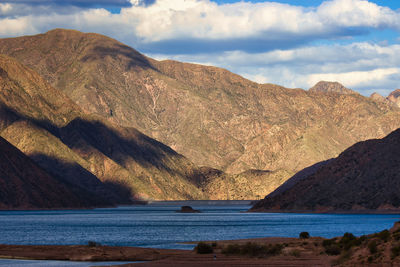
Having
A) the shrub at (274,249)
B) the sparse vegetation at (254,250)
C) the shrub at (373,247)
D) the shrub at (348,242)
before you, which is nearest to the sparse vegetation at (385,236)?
the shrub at (373,247)

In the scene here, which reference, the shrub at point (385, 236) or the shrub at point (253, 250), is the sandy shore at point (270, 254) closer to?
the shrub at point (385, 236)

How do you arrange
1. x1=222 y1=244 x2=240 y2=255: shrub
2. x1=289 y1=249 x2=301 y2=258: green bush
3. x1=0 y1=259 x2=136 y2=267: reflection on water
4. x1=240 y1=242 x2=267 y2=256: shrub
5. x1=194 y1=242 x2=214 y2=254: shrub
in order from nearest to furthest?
x1=0 y1=259 x2=136 y2=267: reflection on water
x1=289 y1=249 x2=301 y2=258: green bush
x1=240 y1=242 x2=267 y2=256: shrub
x1=222 y1=244 x2=240 y2=255: shrub
x1=194 y1=242 x2=214 y2=254: shrub

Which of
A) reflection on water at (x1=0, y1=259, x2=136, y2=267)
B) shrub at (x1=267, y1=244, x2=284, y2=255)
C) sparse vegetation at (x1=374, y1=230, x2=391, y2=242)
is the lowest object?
reflection on water at (x1=0, y1=259, x2=136, y2=267)

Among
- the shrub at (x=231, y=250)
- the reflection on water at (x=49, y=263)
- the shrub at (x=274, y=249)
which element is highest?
the shrub at (x=274, y=249)

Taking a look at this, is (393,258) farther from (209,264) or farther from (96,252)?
(96,252)

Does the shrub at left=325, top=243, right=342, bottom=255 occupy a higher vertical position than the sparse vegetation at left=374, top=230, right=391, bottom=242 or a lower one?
lower

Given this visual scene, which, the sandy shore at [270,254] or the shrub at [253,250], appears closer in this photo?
the sandy shore at [270,254]

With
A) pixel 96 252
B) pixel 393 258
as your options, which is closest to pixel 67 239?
pixel 96 252

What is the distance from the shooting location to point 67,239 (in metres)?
115

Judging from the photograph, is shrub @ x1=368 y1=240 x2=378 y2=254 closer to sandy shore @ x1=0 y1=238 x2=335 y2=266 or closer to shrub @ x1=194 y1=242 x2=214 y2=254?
sandy shore @ x1=0 y1=238 x2=335 y2=266

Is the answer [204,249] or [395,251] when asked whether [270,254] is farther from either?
[395,251]

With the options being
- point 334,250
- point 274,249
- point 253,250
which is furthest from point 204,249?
point 334,250

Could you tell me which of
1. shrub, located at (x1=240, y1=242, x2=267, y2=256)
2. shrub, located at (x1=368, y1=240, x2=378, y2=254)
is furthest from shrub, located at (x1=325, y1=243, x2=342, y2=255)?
shrub, located at (x1=368, y1=240, x2=378, y2=254)

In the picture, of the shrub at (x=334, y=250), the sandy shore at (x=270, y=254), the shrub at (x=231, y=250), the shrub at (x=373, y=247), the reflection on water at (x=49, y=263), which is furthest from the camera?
the shrub at (x=231, y=250)
